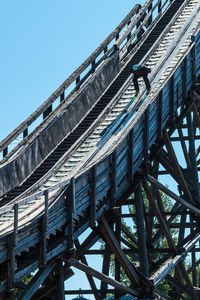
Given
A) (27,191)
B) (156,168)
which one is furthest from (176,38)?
(27,191)

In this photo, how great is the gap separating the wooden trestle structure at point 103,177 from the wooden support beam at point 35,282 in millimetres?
23

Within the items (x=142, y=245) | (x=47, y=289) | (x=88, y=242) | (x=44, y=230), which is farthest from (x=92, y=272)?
(x=142, y=245)

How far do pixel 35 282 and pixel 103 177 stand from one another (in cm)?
380

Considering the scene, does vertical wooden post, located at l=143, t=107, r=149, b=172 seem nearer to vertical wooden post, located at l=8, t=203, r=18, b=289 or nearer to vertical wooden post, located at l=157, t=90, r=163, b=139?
vertical wooden post, located at l=157, t=90, r=163, b=139

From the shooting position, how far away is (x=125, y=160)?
2150 cm

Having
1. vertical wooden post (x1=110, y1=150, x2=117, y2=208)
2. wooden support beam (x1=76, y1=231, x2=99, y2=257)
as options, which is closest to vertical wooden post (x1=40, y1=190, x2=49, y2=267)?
vertical wooden post (x1=110, y1=150, x2=117, y2=208)

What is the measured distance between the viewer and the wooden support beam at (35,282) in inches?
661

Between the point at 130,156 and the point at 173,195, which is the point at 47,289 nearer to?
the point at 130,156

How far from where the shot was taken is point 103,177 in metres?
20.2

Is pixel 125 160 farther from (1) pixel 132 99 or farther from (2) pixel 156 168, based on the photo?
(2) pixel 156 168

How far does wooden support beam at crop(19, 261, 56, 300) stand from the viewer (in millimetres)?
16788

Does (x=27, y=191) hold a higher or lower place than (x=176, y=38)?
lower

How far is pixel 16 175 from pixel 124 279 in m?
25.2

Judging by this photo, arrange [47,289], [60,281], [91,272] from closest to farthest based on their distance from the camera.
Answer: [60,281], [91,272], [47,289]
